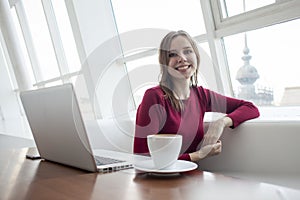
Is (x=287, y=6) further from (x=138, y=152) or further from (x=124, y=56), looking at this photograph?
(x=124, y=56)

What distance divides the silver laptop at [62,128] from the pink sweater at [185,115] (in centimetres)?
27

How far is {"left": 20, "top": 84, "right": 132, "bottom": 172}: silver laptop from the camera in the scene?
1.01 m

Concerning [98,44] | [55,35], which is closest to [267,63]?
[98,44]

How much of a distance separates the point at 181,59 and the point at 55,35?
3.29 metres

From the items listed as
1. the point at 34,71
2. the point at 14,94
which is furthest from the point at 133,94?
the point at 14,94

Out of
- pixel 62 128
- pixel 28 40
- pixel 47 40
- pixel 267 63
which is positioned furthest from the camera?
pixel 28 40

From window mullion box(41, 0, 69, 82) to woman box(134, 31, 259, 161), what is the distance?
10.2 ft

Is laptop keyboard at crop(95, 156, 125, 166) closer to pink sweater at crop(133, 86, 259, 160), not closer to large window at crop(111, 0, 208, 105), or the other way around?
pink sweater at crop(133, 86, 259, 160)

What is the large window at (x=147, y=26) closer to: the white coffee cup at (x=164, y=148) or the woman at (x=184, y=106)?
the woman at (x=184, y=106)

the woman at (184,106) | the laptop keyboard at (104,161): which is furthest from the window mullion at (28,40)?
the laptop keyboard at (104,161)

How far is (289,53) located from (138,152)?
130 centimetres

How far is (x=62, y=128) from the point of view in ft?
3.67

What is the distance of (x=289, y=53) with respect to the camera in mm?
2172

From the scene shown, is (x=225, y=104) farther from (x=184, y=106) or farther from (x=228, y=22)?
(x=228, y=22)
